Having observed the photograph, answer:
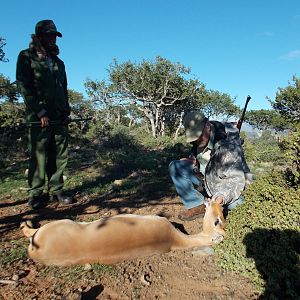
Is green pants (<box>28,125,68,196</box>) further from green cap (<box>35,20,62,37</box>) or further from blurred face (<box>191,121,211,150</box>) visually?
blurred face (<box>191,121,211,150</box>)

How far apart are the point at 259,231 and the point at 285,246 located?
0.28 meters

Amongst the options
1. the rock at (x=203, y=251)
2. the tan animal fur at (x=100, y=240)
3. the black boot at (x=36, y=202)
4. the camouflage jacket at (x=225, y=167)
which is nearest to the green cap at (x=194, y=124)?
the camouflage jacket at (x=225, y=167)

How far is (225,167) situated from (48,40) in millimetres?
2926

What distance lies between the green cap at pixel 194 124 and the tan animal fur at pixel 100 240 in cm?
106

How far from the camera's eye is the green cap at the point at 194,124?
408 cm

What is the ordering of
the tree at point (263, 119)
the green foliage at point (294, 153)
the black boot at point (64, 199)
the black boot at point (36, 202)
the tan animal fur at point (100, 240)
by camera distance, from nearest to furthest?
the tan animal fur at point (100, 240) → the green foliage at point (294, 153) → the black boot at point (36, 202) → the black boot at point (64, 199) → the tree at point (263, 119)

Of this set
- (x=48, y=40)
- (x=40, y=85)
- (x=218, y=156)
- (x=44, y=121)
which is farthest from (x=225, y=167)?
(x=48, y=40)

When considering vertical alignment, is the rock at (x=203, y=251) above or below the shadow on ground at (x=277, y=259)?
below

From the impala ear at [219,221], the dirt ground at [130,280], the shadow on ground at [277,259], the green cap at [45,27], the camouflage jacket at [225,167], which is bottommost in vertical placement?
the dirt ground at [130,280]

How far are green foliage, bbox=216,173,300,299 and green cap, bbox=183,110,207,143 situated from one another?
83 cm

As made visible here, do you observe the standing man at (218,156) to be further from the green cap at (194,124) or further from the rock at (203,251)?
the rock at (203,251)

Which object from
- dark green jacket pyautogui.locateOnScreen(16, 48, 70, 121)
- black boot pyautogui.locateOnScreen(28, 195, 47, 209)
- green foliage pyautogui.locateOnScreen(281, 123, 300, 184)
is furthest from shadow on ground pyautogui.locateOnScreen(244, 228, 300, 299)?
dark green jacket pyautogui.locateOnScreen(16, 48, 70, 121)

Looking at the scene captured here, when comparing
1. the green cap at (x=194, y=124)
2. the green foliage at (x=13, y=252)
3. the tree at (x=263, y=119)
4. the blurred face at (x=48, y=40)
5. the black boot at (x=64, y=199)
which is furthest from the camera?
the tree at (x=263, y=119)

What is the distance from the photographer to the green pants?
5199 mm
